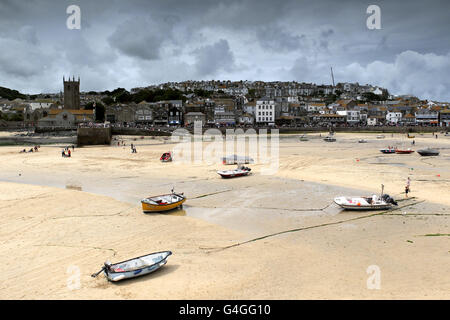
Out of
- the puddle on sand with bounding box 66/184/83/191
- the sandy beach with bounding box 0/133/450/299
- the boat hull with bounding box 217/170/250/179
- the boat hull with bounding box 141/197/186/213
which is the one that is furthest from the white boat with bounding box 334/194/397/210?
the puddle on sand with bounding box 66/184/83/191

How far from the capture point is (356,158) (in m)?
34.3

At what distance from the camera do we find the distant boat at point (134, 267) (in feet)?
29.6

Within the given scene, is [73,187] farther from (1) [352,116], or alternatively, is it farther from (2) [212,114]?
(1) [352,116]

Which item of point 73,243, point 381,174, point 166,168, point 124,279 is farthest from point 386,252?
point 166,168

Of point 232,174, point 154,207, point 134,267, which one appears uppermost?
point 232,174

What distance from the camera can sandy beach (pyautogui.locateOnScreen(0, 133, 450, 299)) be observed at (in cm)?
867

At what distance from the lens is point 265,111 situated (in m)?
97.7

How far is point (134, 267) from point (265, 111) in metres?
90.9

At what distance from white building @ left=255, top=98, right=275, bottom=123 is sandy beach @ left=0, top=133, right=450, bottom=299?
241 feet

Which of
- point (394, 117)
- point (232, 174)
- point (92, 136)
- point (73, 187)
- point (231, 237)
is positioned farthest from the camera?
point (394, 117)

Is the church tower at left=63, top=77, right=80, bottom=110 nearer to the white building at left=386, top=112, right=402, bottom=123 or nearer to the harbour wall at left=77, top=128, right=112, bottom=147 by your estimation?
the harbour wall at left=77, top=128, right=112, bottom=147

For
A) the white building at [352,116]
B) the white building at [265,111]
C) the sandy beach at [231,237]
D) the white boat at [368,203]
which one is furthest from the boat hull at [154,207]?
the white building at [352,116]

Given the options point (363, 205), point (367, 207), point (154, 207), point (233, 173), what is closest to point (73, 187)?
point (154, 207)
